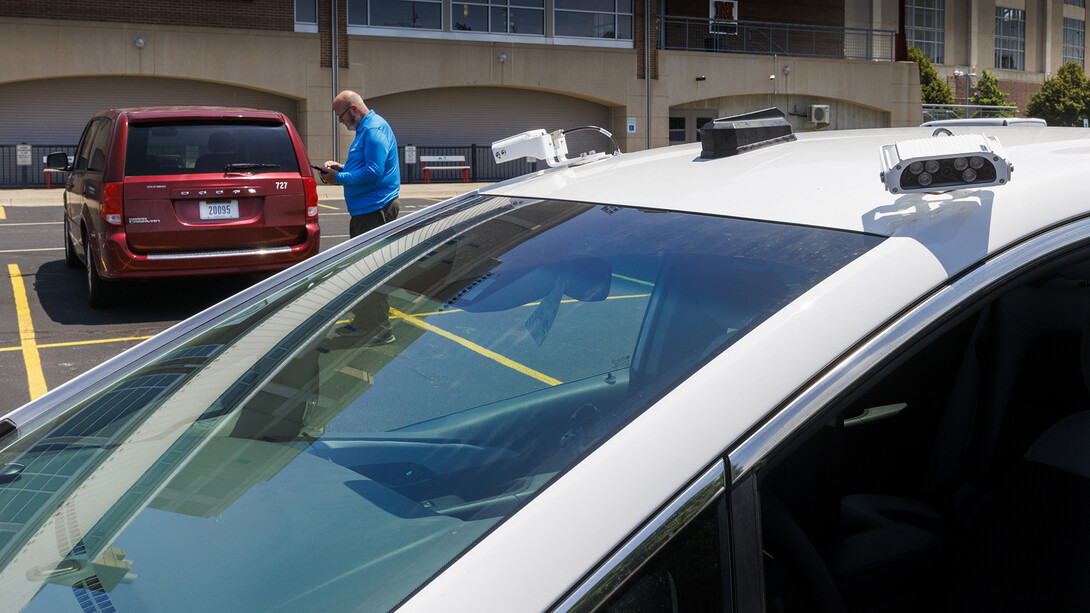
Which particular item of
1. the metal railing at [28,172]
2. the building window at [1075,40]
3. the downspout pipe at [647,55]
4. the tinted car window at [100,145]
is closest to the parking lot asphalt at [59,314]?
the tinted car window at [100,145]

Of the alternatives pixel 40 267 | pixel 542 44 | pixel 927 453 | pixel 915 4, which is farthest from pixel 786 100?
pixel 927 453

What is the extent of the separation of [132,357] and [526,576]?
1.48 m

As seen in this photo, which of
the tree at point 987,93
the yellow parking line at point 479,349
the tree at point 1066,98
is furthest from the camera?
the tree at point 987,93

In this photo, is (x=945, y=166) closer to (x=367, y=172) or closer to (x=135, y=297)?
(x=367, y=172)

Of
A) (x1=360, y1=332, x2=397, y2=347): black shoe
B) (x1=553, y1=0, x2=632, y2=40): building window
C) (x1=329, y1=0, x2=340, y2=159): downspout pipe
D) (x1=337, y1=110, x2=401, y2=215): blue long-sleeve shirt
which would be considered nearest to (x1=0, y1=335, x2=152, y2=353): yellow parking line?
(x1=337, y1=110, x2=401, y2=215): blue long-sleeve shirt

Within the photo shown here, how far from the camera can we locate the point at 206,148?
8.93m

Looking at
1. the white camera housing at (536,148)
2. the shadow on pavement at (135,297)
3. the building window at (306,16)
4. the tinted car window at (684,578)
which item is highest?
A: the building window at (306,16)

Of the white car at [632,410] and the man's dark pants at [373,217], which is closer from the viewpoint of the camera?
the white car at [632,410]

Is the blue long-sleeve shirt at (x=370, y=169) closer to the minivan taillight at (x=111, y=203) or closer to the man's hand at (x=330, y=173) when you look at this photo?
the man's hand at (x=330, y=173)

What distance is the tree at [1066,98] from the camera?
42500mm

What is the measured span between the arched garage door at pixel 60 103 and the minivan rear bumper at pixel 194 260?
20614mm

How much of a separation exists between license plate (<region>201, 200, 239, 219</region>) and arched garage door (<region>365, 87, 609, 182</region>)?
21912mm

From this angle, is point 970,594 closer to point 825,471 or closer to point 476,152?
point 825,471

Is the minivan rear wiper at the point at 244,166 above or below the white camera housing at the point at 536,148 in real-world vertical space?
above
